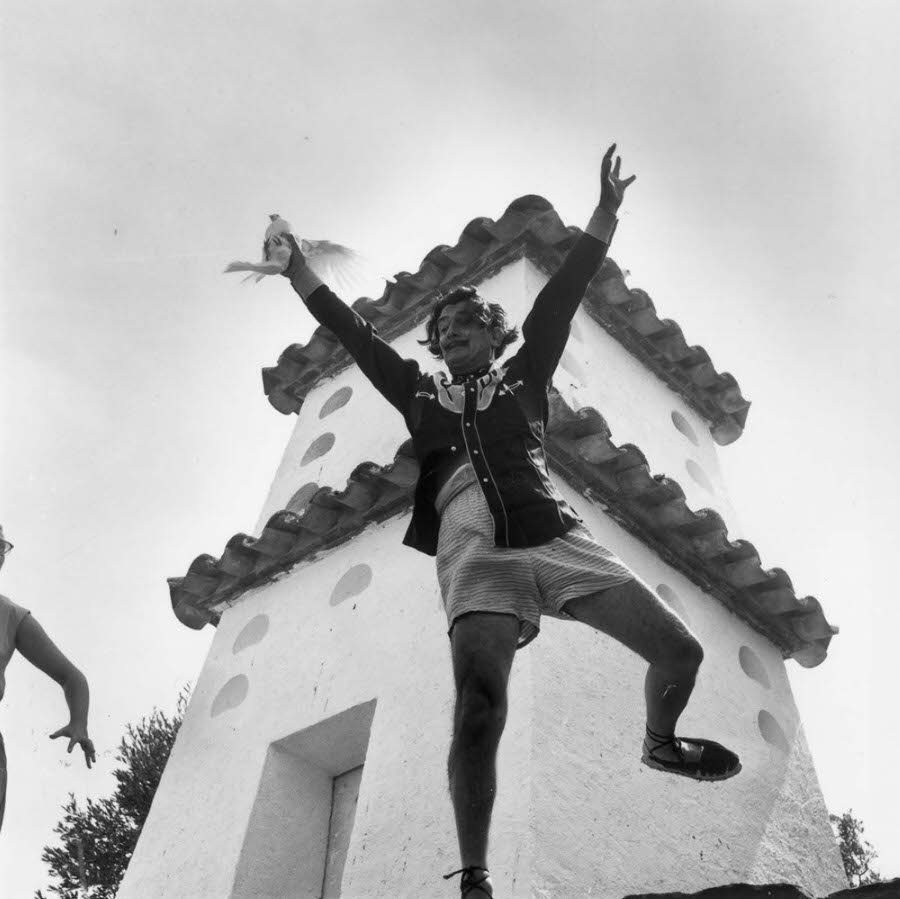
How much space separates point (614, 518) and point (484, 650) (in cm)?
536

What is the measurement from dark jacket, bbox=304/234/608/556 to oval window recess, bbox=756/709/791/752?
16.0ft

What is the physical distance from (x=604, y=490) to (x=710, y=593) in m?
1.23

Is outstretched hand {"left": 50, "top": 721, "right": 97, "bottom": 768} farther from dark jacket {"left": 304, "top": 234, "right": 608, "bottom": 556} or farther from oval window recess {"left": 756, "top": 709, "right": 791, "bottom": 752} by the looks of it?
oval window recess {"left": 756, "top": 709, "right": 791, "bottom": 752}

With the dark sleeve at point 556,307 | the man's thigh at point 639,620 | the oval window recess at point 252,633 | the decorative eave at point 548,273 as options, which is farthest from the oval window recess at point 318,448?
the man's thigh at point 639,620

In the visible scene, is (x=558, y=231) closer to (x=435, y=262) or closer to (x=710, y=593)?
(x=435, y=262)

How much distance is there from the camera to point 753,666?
911 cm

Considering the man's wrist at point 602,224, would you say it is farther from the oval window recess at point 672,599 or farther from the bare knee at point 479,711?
the oval window recess at point 672,599

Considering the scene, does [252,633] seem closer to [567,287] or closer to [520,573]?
[567,287]

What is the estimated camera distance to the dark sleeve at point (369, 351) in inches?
178

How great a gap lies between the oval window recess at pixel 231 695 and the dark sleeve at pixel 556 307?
16.2 feet

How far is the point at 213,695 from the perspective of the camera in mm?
8875

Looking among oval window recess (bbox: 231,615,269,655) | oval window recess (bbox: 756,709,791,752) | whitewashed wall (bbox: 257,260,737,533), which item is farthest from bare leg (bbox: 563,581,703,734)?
whitewashed wall (bbox: 257,260,737,533)

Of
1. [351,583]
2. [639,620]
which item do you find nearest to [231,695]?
[351,583]

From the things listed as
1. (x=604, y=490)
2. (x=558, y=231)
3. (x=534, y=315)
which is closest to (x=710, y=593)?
(x=604, y=490)
